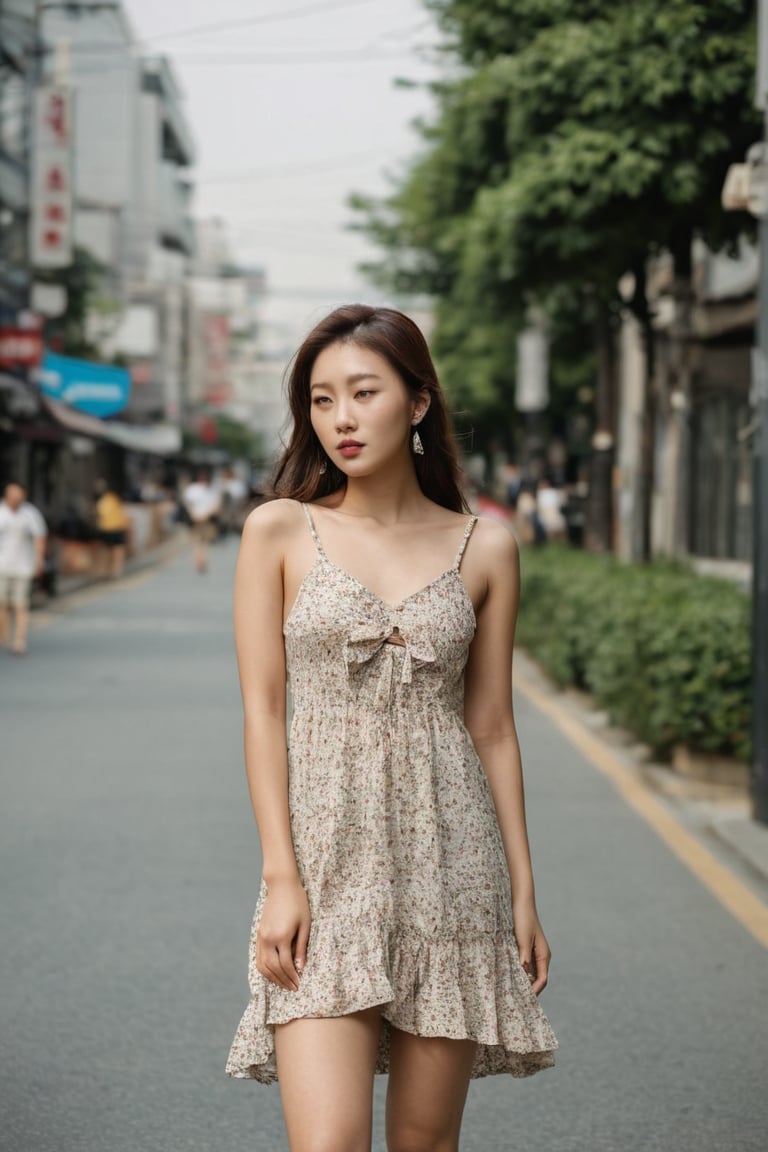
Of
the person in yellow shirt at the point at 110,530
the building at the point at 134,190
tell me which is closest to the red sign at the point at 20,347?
the person in yellow shirt at the point at 110,530

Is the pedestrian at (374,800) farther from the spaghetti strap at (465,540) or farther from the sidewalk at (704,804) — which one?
the sidewalk at (704,804)

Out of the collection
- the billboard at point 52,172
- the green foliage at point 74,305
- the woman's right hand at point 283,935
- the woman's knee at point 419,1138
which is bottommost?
the woman's knee at point 419,1138

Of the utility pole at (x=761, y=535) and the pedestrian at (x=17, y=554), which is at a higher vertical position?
the utility pole at (x=761, y=535)

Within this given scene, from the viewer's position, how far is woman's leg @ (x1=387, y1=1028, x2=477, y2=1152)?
3.24m

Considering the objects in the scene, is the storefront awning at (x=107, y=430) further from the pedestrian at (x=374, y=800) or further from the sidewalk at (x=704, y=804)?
the pedestrian at (x=374, y=800)

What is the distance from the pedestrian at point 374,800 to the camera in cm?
314

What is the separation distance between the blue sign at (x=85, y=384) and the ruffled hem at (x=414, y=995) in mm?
33190

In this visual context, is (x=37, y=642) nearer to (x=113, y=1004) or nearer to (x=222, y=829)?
(x=222, y=829)

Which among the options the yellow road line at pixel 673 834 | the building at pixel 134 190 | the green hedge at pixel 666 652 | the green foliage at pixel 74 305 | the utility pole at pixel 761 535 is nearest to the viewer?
the yellow road line at pixel 673 834

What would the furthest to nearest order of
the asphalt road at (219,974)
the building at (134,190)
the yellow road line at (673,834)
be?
the building at (134,190), the yellow road line at (673,834), the asphalt road at (219,974)

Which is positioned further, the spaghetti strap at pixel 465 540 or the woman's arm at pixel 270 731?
the spaghetti strap at pixel 465 540

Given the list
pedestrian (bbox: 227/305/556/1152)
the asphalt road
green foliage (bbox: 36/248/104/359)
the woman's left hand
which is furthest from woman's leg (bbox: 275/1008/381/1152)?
green foliage (bbox: 36/248/104/359)

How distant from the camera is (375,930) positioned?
10.4 ft

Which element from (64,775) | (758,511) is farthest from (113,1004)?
(64,775)
